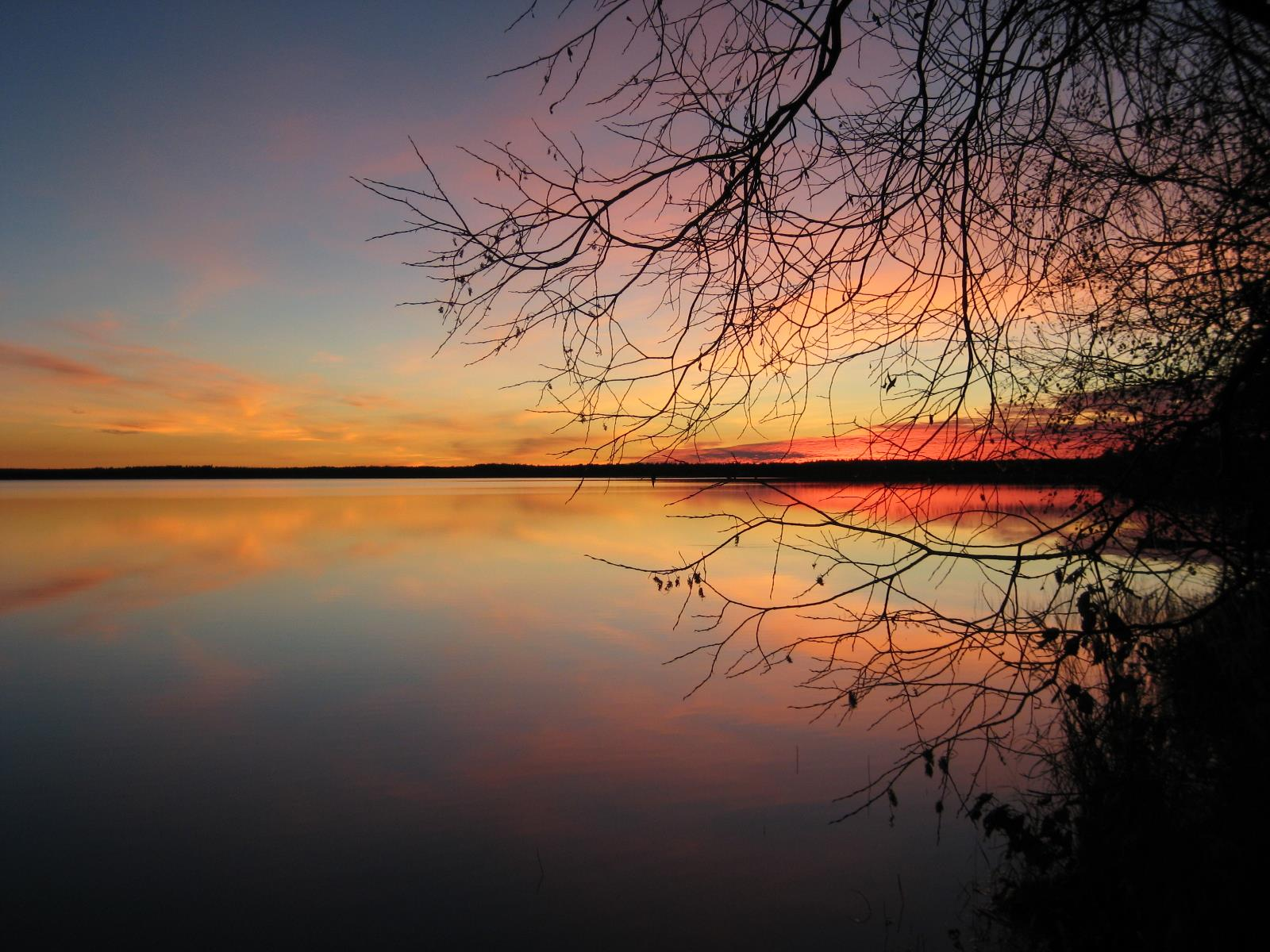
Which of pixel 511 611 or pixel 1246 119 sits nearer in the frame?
pixel 1246 119

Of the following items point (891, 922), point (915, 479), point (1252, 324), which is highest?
point (1252, 324)

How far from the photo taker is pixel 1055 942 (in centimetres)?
409

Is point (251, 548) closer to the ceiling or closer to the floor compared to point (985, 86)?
closer to the floor

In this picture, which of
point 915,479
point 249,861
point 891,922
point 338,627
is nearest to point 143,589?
point 338,627

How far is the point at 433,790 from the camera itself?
21.6 feet

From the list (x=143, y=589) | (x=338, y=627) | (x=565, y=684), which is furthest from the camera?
(x=143, y=589)

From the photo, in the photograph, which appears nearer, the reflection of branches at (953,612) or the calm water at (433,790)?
the reflection of branches at (953,612)

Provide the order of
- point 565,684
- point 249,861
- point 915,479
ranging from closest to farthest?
1. point 915,479
2. point 249,861
3. point 565,684

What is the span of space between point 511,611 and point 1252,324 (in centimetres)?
1219

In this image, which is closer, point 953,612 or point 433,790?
point 433,790

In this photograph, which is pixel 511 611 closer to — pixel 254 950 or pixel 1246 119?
pixel 254 950

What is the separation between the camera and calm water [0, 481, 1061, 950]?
488 cm

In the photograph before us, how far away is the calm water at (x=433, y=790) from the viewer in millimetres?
4879

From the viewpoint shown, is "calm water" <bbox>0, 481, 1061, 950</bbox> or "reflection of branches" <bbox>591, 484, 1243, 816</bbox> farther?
"calm water" <bbox>0, 481, 1061, 950</bbox>
